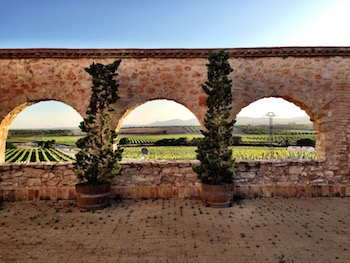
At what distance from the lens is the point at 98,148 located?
21.2 feet

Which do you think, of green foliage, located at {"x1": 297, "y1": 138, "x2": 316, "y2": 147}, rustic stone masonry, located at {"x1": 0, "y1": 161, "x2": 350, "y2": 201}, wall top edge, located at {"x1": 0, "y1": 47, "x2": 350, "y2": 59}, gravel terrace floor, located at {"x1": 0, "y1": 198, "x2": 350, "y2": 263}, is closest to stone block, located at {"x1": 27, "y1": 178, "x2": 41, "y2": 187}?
rustic stone masonry, located at {"x1": 0, "y1": 161, "x2": 350, "y2": 201}

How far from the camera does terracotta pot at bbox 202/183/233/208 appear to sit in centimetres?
600

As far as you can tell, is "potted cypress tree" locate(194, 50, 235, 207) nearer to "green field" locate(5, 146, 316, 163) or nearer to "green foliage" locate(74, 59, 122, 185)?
"green foliage" locate(74, 59, 122, 185)

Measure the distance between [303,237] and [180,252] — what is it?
88.9 inches

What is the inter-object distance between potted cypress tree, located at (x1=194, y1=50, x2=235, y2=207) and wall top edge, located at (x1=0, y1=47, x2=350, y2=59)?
1.11 m

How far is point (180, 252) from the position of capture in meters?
3.78

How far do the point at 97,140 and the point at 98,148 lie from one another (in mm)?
216

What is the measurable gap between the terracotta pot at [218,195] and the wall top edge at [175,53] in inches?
152

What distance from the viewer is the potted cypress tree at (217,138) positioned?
6227 mm

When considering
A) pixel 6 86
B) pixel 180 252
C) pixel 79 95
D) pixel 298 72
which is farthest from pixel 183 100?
pixel 6 86

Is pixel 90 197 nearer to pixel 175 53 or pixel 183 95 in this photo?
pixel 183 95

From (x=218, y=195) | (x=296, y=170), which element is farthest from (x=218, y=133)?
(x=296, y=170)

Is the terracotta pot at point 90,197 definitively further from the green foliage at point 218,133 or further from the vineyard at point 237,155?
the vineyard at point 237,155

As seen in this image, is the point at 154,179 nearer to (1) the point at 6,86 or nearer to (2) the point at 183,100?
(2) the point at 183,100
